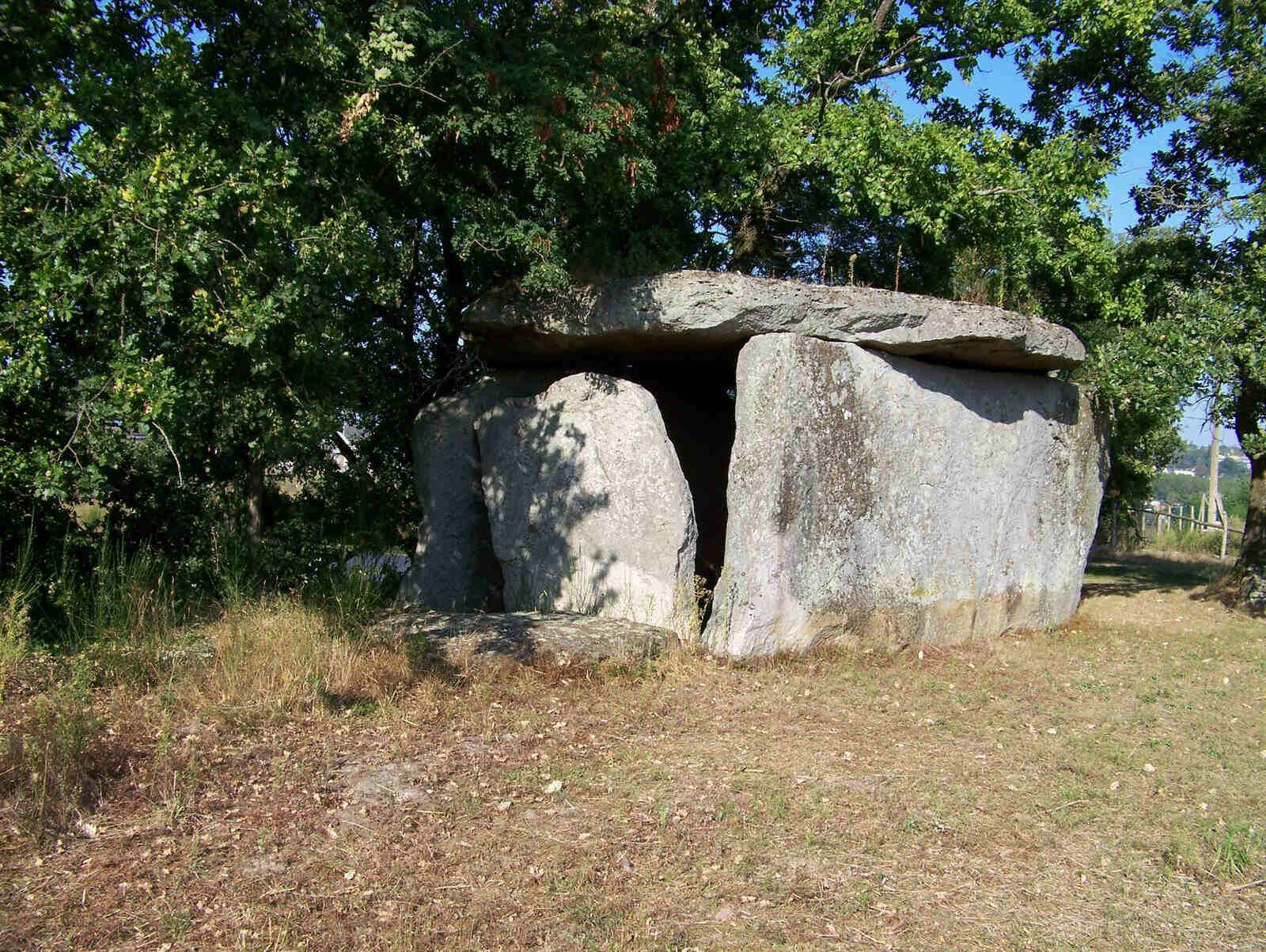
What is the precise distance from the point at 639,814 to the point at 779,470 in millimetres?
3518

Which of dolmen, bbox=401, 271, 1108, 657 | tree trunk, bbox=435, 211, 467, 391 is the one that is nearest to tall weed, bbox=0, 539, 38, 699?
dolmen, bbox=401, 271, 1108, 657

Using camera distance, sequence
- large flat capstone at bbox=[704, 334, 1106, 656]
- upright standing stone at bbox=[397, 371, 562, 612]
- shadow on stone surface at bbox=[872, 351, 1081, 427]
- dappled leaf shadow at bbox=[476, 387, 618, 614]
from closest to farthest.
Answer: large flat capstone at bbox=[704, 334, 1106, 656], dappled leaf shadow at bbox=[476, 387, 618, 614], shadow on stone surface at bbox=[872, 351, 1081, 427], upright standing stone at bbox=[397, 371, 562, 612]

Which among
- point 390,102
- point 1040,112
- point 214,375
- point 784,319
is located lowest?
point 214,375

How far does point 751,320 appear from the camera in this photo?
8094 millimetres

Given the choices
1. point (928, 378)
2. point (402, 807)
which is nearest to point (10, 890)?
point (402, 807)

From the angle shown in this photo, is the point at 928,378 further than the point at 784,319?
Yes

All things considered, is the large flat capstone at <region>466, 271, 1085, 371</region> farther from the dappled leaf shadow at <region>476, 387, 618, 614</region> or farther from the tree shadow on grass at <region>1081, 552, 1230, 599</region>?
the tree shadow on grass at <region>1081, 552, 1230, 599</region>

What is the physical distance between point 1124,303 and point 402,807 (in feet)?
31.1

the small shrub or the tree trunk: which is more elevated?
the tree trunk

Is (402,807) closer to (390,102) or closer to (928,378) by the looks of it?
(390,102)

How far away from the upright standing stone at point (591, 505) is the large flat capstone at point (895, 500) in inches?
29.6

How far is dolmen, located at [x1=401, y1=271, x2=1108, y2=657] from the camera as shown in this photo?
8.04 meters

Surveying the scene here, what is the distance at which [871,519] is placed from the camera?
8.52 meters

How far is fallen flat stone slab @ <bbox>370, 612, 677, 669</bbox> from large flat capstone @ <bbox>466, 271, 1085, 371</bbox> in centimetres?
242
